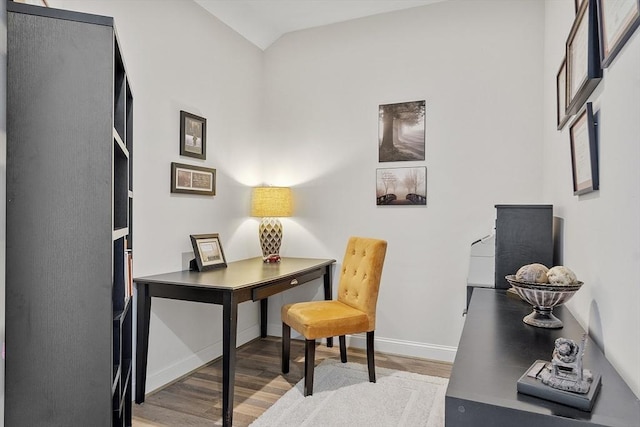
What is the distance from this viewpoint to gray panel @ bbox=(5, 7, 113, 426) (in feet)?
4.37

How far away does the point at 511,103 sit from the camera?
3.12 metres

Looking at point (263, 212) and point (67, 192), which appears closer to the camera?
point (67, 192)

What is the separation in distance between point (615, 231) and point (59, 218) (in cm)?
169

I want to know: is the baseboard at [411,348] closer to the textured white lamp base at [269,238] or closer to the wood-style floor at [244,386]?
the wood-style floor at [244,386]

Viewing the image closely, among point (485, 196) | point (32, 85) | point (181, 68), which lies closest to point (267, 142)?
point (181, 68)

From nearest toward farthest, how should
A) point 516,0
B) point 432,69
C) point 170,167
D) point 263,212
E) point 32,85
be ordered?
point 32,85
point 170,167
point 516,0
point 432,69
point 263,212

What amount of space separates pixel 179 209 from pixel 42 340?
5.39ft

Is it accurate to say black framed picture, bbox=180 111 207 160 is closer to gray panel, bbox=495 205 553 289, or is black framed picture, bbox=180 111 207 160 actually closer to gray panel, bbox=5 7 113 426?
gray panel, bbox=5 7 113 426

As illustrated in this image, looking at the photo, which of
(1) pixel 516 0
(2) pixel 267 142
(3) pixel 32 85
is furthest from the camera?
(2) pixel 267 142

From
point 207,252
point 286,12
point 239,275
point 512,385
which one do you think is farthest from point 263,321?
point 512,385

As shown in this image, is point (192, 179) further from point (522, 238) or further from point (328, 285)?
point (522, 238)

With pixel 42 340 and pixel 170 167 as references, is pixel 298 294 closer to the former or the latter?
pixel 170 167

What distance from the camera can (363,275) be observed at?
286 cm

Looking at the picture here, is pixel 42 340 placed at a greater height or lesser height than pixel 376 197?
lesser
